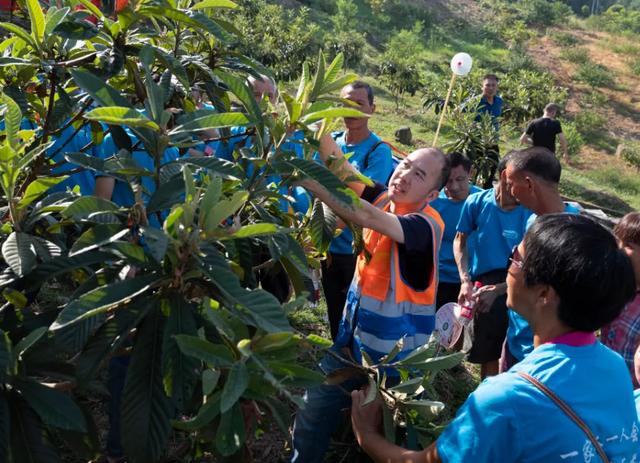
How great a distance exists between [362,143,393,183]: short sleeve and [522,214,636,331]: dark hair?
194 centimetres

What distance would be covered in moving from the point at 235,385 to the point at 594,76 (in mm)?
25360

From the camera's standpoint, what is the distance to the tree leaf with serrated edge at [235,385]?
106cm

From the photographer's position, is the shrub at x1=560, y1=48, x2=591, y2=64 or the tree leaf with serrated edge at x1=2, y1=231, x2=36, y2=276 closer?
the tree leaf with serrated edge at x1=2, y1=231, x2=36, y2=276

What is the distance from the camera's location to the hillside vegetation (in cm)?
1420

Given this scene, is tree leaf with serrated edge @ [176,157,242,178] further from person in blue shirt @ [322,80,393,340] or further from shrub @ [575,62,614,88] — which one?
shrub @ [575,62,614,88]

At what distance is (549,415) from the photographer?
1279 millimetres

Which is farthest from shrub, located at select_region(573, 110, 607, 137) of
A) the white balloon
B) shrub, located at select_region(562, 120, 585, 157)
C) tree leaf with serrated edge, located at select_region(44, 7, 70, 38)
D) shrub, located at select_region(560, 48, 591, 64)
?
tree leaf with serrated edge, located at select_region(44, 7, 70, 38)

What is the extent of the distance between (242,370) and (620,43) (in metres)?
31.5

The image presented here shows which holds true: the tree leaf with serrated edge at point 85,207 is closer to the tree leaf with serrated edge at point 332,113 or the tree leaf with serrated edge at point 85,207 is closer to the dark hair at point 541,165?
the tree leaf with serrated edge at point 332,113

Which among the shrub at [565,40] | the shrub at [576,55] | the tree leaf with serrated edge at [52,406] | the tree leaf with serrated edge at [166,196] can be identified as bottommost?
the shrub at [576,55]

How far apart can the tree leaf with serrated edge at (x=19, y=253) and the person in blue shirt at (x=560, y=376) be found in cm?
86

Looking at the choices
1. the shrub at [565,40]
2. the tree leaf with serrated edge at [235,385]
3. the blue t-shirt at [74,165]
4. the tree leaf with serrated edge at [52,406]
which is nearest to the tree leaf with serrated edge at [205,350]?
the tree leaf with serrated edge at [235,385]

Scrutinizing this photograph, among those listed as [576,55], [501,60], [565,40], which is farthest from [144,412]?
[565,40]

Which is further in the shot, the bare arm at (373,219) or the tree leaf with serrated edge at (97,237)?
the bare arm at (373,219)
